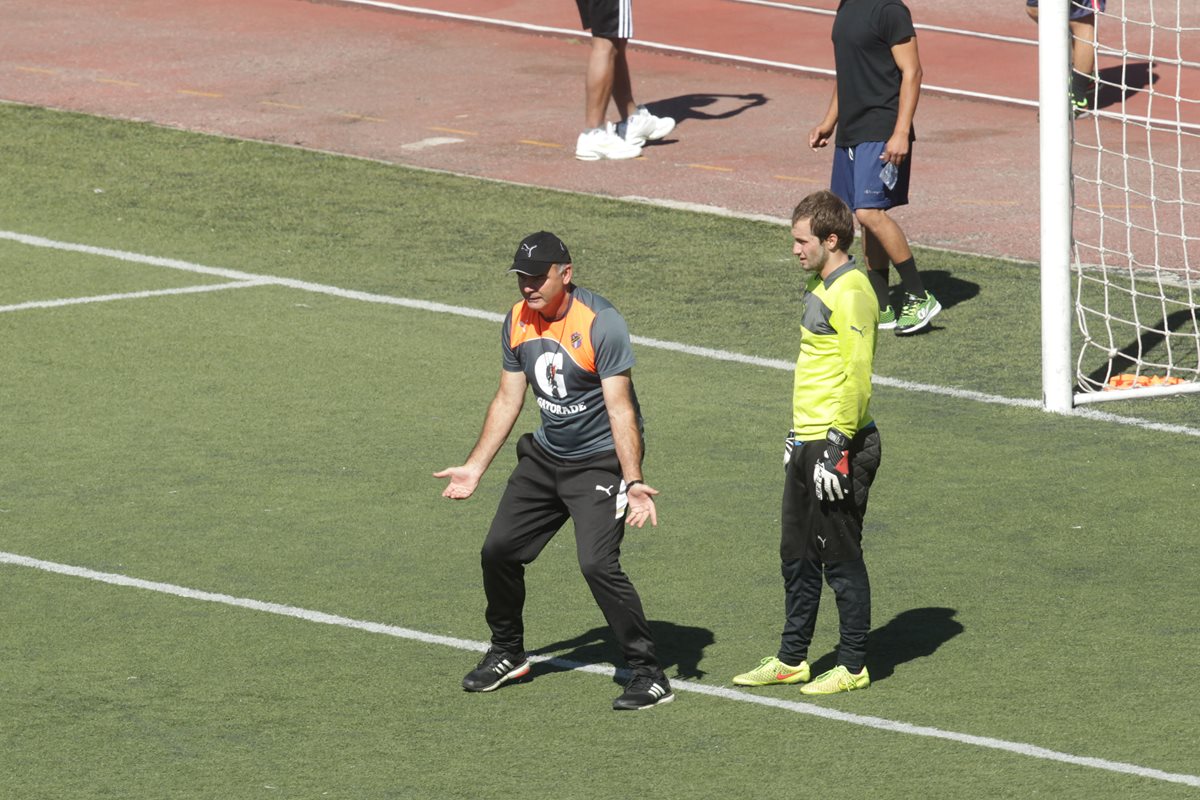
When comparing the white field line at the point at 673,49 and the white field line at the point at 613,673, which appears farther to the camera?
the white field line at the point at 673,49

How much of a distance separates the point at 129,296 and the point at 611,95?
5232mm

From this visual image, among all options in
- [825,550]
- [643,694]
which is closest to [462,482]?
[643,694]

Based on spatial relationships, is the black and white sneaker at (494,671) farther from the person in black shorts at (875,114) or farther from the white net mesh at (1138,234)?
the person in black shorts at (875,114)

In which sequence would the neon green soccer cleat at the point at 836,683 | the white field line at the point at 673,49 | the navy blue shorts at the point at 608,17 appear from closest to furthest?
the neon green soccer cleat at the point at 836,683 → the navy blue shorts at the point at 608,17 → the white field line at the point at 673,49

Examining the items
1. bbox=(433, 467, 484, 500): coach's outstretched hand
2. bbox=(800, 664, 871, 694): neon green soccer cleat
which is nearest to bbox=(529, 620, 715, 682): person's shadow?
bbox=(800, 664, 871, 694): neon green soccer cleat

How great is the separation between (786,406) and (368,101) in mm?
8933

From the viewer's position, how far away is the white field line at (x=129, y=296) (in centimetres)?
1473

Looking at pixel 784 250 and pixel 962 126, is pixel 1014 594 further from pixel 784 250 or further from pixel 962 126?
pixel 962 126

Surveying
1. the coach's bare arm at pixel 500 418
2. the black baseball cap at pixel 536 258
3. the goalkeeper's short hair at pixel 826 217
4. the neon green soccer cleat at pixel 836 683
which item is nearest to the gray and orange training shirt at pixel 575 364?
the coach's bare arm at pixel 500 418

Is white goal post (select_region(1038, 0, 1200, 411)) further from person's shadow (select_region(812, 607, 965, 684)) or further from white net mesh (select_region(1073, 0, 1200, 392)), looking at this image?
person's shadow (select_region(812, 607, 965, 684))

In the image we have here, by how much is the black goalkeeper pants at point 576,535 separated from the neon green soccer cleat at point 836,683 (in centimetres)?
59

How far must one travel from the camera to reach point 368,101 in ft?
67.2

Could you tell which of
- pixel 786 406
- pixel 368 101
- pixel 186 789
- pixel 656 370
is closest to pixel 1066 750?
pixel 186 789

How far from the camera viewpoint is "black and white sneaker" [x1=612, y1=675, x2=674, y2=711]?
8.11 meters
